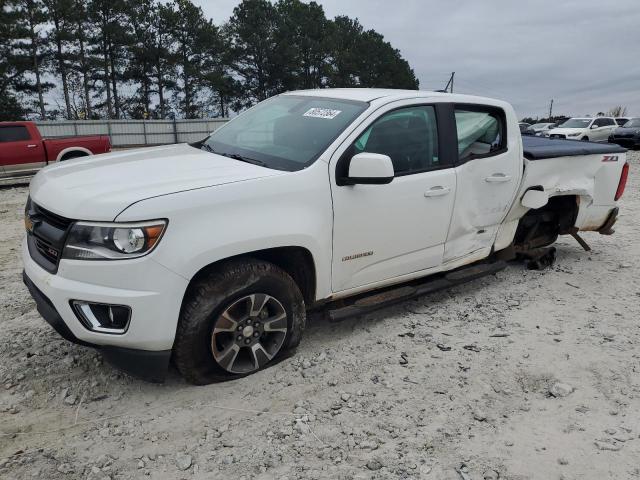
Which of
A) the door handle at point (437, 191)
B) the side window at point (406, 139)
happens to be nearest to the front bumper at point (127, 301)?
the side window at point (406, 139)

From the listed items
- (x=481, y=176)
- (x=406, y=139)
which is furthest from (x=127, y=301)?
(x=481, y=176)

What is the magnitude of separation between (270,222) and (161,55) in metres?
42.3

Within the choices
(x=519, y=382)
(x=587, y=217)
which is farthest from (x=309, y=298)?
(x=587, y=217)

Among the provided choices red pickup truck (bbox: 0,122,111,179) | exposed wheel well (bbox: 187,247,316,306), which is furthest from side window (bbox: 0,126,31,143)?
exposed wheel well (bbox: 187,247,316,306)

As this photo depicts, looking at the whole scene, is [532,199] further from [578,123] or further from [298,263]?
[578,123]

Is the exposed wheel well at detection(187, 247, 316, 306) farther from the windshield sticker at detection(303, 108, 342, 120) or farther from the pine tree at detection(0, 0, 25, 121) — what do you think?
the pine tree at detection(0, 0, 25, 121)

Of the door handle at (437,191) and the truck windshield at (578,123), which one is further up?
the door handle at (437,191)

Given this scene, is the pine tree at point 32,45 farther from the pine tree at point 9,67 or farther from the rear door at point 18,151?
the rear door at point 18,151

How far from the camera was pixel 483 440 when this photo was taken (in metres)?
2.69

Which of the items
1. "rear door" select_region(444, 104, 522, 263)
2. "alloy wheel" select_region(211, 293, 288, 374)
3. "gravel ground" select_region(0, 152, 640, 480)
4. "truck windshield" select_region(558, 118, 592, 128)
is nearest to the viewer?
"gravel ground" select_region(0, 152, 640, 480)

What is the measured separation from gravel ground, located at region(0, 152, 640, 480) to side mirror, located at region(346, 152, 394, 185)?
4.19ft

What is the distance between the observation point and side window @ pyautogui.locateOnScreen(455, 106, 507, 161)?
162 inches

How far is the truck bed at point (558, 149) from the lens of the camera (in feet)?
15.4

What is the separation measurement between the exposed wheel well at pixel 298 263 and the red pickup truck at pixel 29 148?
11.3 meters
